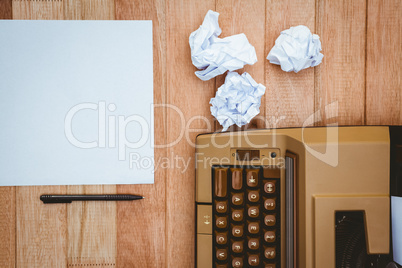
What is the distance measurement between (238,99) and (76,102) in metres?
0.34

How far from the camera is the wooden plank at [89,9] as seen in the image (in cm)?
52

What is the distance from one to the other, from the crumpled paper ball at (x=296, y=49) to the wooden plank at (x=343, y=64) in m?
0.04

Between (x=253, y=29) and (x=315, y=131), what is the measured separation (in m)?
0.26

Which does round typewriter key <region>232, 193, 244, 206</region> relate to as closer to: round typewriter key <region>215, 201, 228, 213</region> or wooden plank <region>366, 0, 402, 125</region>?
round typewriter key <region>215, 201, 228, 213</region>

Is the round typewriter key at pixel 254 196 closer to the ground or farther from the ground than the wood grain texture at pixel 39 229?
farther from the ground

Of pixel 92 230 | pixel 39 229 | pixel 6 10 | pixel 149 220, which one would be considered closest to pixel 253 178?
pixel 149 220

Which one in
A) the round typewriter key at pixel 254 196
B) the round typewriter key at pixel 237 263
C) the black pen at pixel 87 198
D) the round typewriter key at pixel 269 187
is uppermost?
Answer: the round typewriter key at pixel 269 187

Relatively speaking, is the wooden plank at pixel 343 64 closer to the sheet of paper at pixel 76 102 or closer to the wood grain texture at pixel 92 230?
the sheet of paper at pixel 76 102

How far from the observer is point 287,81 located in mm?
522

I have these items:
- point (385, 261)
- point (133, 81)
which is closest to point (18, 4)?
point (133, 81)

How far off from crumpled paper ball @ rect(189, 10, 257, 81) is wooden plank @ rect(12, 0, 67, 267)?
15.6 inches

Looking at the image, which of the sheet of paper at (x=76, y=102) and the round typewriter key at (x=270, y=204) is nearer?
the round typewriter key at (x=270, y=204)

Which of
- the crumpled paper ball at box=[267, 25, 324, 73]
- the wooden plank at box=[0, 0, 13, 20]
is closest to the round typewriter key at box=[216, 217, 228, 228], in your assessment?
the crumpled paper ball at box=[267, 25, 324, 73]

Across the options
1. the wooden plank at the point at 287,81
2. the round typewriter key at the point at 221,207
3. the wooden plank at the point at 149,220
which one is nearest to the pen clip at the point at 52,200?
the wooden plank at the point at 149,220
